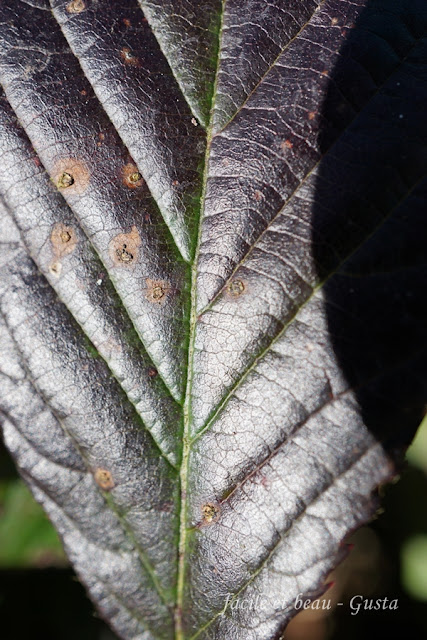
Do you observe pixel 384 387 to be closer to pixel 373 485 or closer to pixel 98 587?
pixel 373 485

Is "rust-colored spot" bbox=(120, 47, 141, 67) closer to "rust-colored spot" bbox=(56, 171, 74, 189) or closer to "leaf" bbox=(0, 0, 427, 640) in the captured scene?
"leaf" bbox=(0, 0, 427, 640)

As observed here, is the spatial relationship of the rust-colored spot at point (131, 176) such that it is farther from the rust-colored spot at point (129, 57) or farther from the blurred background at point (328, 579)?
the blurred background at point (328, 579)

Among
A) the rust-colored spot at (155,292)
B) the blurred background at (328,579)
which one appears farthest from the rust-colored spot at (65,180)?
the blurred background at (328,579)

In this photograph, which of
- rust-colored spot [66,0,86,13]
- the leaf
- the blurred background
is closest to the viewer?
the leaf

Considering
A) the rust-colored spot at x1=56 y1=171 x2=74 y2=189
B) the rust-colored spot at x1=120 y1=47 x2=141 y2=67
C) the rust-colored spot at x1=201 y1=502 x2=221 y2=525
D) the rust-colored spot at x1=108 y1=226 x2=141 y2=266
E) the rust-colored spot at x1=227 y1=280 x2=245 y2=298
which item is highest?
the rust-colored spot at x1=120 y1=47 x2=141 y2=67

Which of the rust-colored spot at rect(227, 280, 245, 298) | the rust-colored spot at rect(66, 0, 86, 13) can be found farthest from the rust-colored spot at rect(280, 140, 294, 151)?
the rust-colored spot at rect(66, 0, 86, 13)

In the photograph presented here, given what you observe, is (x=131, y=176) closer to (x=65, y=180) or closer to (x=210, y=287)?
(x=65, y=180)
